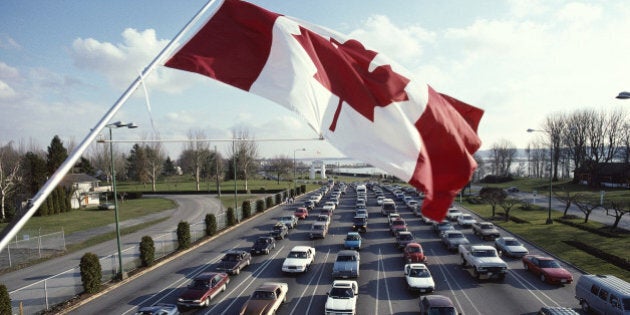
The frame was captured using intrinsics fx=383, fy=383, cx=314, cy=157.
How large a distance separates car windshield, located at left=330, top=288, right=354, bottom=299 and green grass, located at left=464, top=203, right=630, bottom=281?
1474cm

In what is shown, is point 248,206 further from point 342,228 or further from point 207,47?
point 207,47

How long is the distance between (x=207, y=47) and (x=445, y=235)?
1058 inches

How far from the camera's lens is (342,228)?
38438 mm

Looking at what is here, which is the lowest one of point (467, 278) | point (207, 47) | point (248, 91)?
point (467, 278)

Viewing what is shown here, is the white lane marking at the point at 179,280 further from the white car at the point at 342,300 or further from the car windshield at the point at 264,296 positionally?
the white car at the point at 342,300

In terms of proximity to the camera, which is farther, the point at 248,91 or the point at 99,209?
the point at 99,209

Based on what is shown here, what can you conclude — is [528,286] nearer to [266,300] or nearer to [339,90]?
[266,300]

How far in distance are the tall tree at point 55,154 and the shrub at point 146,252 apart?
58.9 metres

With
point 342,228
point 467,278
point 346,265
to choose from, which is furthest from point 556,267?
point 342,228

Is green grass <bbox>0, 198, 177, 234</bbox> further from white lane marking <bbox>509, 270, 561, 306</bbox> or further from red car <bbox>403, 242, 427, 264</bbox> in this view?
white lane marking <bbox>509, 270, 561, 306</bbox>

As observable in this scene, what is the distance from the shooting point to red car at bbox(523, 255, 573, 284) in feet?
65.3

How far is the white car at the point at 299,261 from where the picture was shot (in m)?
22.9

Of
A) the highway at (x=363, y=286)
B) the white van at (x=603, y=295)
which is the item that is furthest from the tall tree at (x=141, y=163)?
the white van at (x=603, y=295)

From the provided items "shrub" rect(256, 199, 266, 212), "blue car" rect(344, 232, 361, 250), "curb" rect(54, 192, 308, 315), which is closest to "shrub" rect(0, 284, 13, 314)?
"curb" rect(54, 192, 308, 315)
